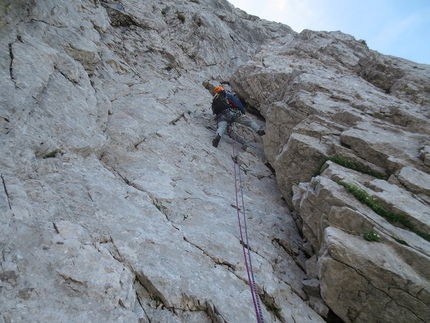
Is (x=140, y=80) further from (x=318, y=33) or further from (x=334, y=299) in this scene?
(x=318, y=33)

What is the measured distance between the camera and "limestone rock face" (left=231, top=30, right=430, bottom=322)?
621 centimetres

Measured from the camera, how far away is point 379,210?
24.2 ft

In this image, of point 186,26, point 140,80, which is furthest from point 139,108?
point 186,26

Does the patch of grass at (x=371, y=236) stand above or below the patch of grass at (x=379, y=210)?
below

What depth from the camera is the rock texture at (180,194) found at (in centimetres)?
446

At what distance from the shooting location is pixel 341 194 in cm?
783

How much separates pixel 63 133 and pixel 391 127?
12.9 m

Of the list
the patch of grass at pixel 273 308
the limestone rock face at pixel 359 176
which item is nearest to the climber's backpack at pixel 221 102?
the limestone rock face at pixel 359 176

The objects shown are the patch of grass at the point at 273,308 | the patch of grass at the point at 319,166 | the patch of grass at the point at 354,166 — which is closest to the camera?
the patch of grass at the point at 273,308

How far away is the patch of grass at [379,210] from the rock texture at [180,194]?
0.14ft

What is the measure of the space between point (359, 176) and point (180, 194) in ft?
21.9

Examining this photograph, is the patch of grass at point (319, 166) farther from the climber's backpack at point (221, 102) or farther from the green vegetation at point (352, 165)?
the climber's backpack at point (221, 102)

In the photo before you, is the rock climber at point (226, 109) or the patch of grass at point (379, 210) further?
the rock climber at point (226, 109)

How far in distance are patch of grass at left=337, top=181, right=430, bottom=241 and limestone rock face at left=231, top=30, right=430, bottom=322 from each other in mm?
28
